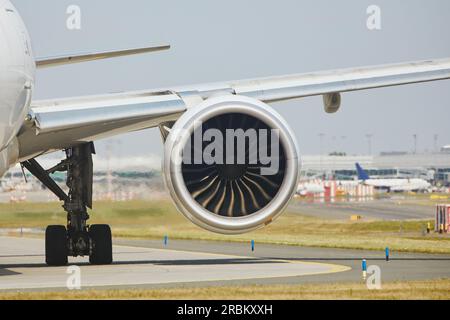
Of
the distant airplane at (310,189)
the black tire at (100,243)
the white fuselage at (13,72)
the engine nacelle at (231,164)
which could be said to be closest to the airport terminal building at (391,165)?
the distant airplane at (310,189)

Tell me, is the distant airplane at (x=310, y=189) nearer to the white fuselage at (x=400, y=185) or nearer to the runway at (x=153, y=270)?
the white fuselage at (x=400, y=185)

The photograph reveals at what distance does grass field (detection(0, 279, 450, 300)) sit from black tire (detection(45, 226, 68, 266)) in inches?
264

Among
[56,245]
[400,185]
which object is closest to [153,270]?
[56,245]

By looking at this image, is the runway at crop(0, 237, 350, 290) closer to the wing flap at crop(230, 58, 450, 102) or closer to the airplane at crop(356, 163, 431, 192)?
the wing flap at crop(230, 58, 450, 102)

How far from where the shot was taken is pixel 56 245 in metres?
24.8

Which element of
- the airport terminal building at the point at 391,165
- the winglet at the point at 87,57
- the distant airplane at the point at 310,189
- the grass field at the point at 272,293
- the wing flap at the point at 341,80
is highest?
the airport terminal building at the point at 391,165

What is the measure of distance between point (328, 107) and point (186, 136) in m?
5.19

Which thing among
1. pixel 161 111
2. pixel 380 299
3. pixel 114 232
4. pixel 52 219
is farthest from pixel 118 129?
pixel 114 232

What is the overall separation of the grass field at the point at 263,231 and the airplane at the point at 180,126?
9983mm

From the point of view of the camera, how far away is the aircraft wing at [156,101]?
20.3 m

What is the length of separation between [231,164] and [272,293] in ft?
7.17

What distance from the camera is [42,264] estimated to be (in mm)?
25906
